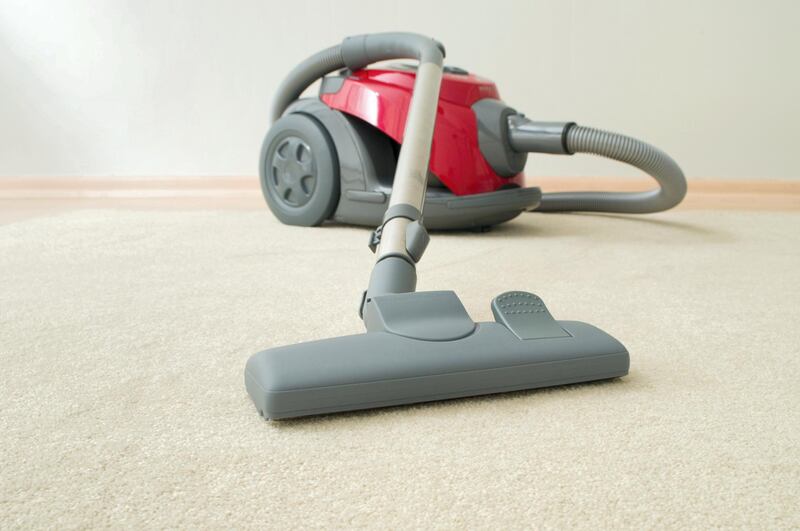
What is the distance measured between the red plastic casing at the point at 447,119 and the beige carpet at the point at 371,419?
1.09 feet

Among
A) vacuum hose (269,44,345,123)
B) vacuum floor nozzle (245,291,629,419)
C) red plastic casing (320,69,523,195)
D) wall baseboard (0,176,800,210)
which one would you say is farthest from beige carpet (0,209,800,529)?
wall baseboard (0,176,800,210)

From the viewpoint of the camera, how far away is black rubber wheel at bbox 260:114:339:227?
1.58 m

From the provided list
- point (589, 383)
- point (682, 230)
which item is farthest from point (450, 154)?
point (589, 383)

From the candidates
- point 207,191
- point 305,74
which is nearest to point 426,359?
point 305,74

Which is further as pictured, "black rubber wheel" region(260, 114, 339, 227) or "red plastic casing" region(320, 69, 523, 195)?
"black rubber wheel" region(260, 114, 339, 227)

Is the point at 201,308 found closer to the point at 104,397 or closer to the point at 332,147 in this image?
the point at 104,397

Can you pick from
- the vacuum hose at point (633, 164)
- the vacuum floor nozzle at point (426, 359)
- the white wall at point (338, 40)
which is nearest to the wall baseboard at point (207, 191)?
the white wall at point (338, 40)

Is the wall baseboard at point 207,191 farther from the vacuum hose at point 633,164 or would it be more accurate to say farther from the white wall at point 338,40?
the vacuum hose at point 633,164

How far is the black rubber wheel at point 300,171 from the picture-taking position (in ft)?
5.18

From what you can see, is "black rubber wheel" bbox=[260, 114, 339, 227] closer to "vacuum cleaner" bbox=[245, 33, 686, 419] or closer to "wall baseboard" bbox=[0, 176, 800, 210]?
"vacuum cleaner" bbox=[245, 33, 686, 419]

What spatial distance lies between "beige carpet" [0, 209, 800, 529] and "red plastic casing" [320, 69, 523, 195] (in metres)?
0.33

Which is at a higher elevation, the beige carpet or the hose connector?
the hose connector

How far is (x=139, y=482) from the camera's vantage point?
49 cm

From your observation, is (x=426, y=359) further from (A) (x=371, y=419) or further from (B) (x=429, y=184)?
(B) (x=429, y=184)
